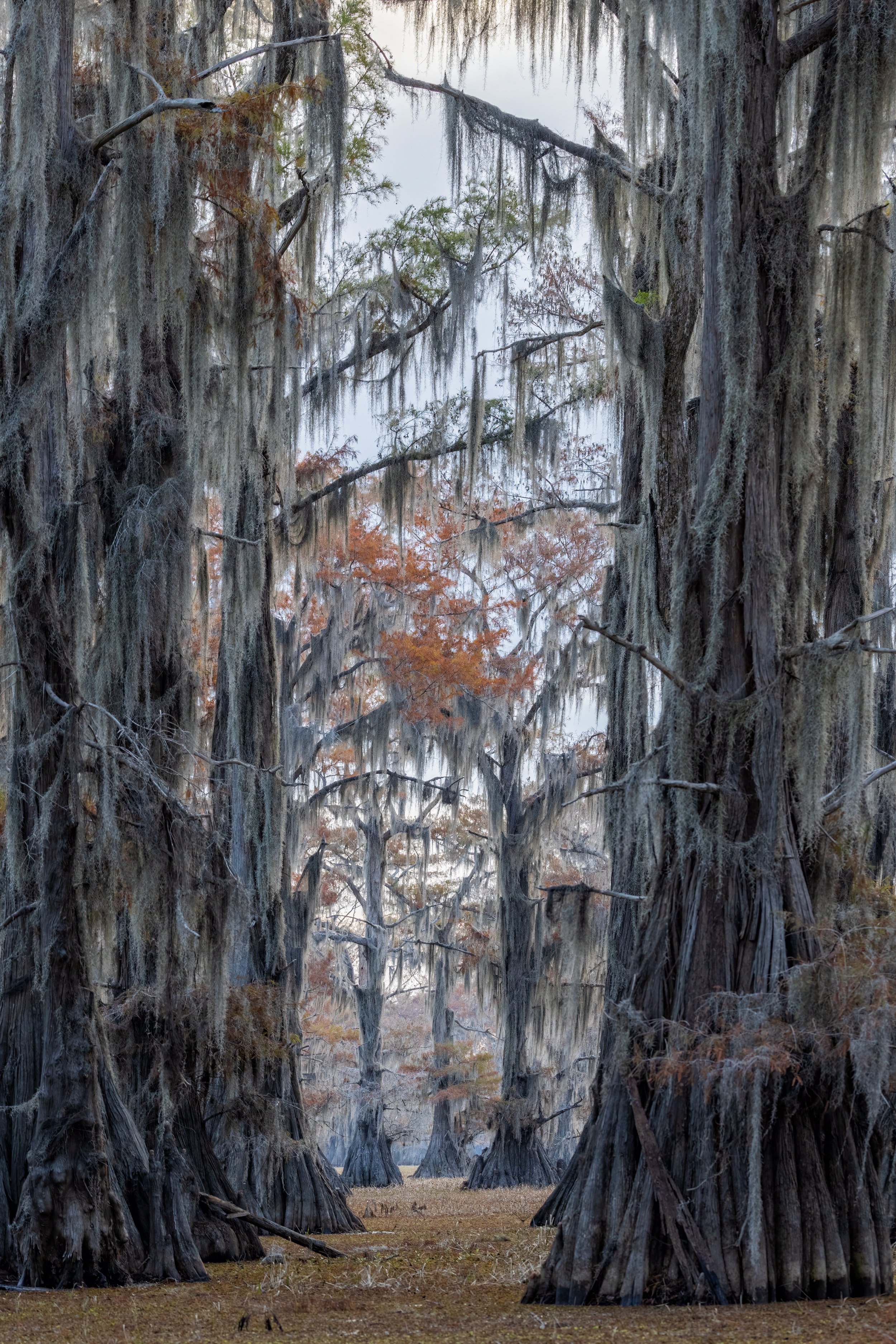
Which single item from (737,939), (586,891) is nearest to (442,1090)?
(586,891)

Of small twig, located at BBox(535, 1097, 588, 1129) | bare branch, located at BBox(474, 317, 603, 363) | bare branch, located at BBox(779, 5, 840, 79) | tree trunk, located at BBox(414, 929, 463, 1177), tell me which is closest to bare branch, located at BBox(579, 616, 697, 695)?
bare branch, located at BBox(779, 5, 840, 79)

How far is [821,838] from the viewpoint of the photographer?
730 centimetres

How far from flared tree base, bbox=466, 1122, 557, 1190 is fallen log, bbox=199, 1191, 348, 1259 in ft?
35.1

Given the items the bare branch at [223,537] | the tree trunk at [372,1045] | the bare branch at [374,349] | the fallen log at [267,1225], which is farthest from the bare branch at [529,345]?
the tree trunk at [372,1045]

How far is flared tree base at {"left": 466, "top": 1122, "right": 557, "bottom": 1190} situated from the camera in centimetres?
1889

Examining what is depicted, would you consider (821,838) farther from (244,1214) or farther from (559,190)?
(559,190)

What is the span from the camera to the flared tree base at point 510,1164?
1889 centimetres

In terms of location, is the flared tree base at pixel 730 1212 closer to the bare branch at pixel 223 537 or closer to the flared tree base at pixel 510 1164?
the bare branch at pixel 223 537

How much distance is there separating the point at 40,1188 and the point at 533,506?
40.3 feet

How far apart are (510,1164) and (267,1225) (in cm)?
1170

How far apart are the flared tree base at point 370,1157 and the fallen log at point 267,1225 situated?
14.7 m

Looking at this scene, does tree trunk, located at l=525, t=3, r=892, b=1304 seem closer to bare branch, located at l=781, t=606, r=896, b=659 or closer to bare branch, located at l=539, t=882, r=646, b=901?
bare branch, located at l=781, t=606, r=896, b=659

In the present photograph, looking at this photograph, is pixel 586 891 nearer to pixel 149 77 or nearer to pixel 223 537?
pixel 223 537

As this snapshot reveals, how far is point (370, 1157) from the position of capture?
75.6ft
